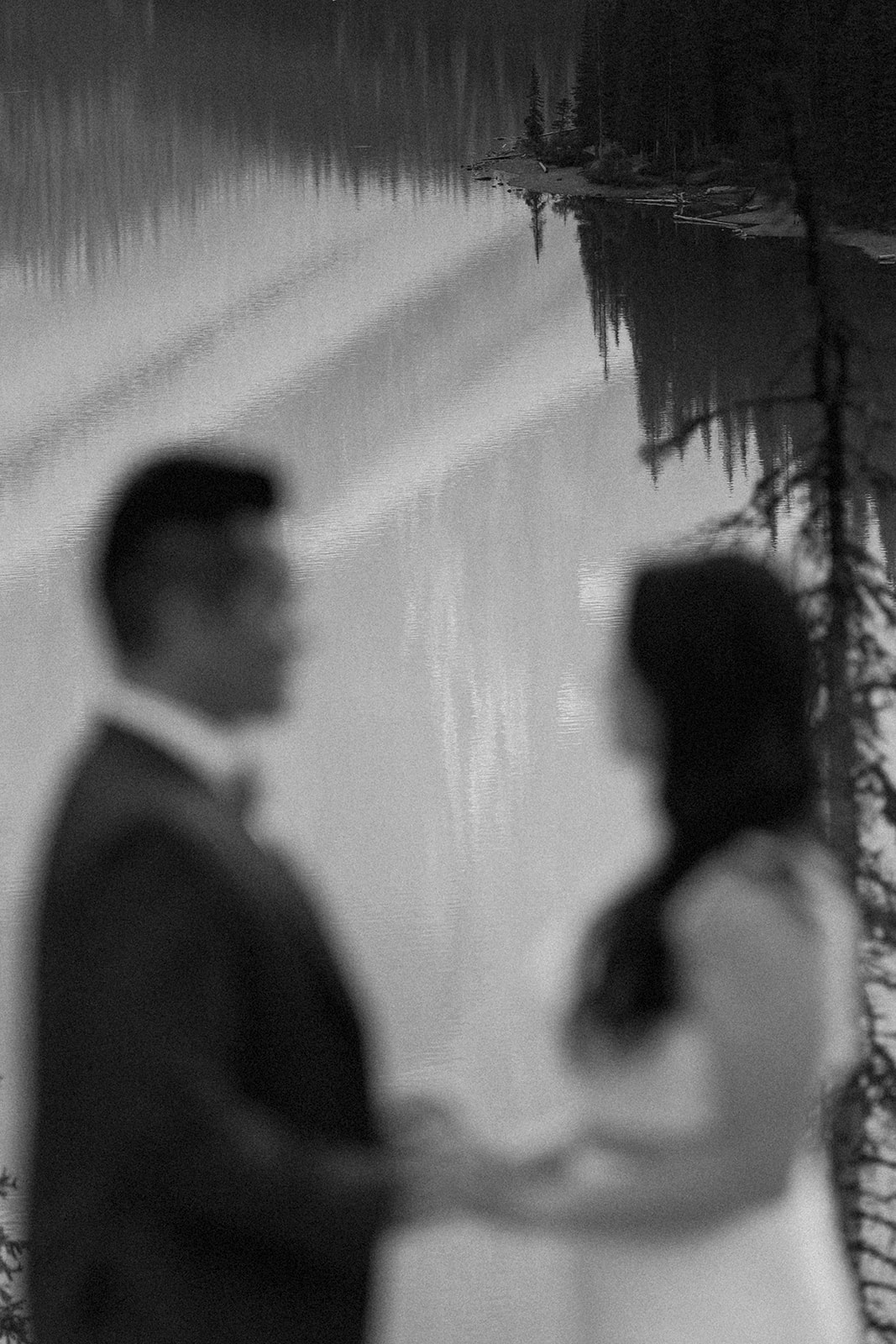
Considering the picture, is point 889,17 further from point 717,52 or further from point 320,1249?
point 320,1249

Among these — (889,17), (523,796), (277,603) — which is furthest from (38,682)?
(277,603)

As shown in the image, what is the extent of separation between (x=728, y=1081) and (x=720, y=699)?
0.78 ft

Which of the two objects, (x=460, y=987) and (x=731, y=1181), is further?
(x=460, y=987)

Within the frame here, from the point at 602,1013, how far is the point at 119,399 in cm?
4918

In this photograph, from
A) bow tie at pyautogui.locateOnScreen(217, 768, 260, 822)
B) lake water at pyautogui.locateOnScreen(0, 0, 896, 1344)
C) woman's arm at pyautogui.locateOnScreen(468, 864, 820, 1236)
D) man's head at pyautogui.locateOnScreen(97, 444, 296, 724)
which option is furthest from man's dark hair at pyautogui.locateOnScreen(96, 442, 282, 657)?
Answer: lake water at pyautogui.locateOnScreen(0, 0, 896, 1344)

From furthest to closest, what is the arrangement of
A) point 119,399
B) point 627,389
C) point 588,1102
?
point 119,399, point 627,389, point 588,1102

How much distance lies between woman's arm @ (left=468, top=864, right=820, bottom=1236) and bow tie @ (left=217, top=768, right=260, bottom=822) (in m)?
0.31

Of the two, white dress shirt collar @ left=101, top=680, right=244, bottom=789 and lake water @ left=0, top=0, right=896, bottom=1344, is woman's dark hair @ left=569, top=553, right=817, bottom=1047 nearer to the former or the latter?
white dress shirt collar @ left=101, top=680, right=244, bottom=789

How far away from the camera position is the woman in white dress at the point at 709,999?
1392 mm

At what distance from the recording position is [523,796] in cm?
2778

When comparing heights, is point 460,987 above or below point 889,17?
below

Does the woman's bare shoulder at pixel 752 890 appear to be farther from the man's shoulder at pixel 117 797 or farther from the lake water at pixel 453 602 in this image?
the lake water at pixel 453 602

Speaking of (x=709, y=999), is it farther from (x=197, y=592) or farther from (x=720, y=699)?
(x=197, y=592)

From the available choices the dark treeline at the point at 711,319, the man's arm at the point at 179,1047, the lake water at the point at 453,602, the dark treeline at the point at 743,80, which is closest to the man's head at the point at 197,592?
the man's arm at the point at 179,1047
